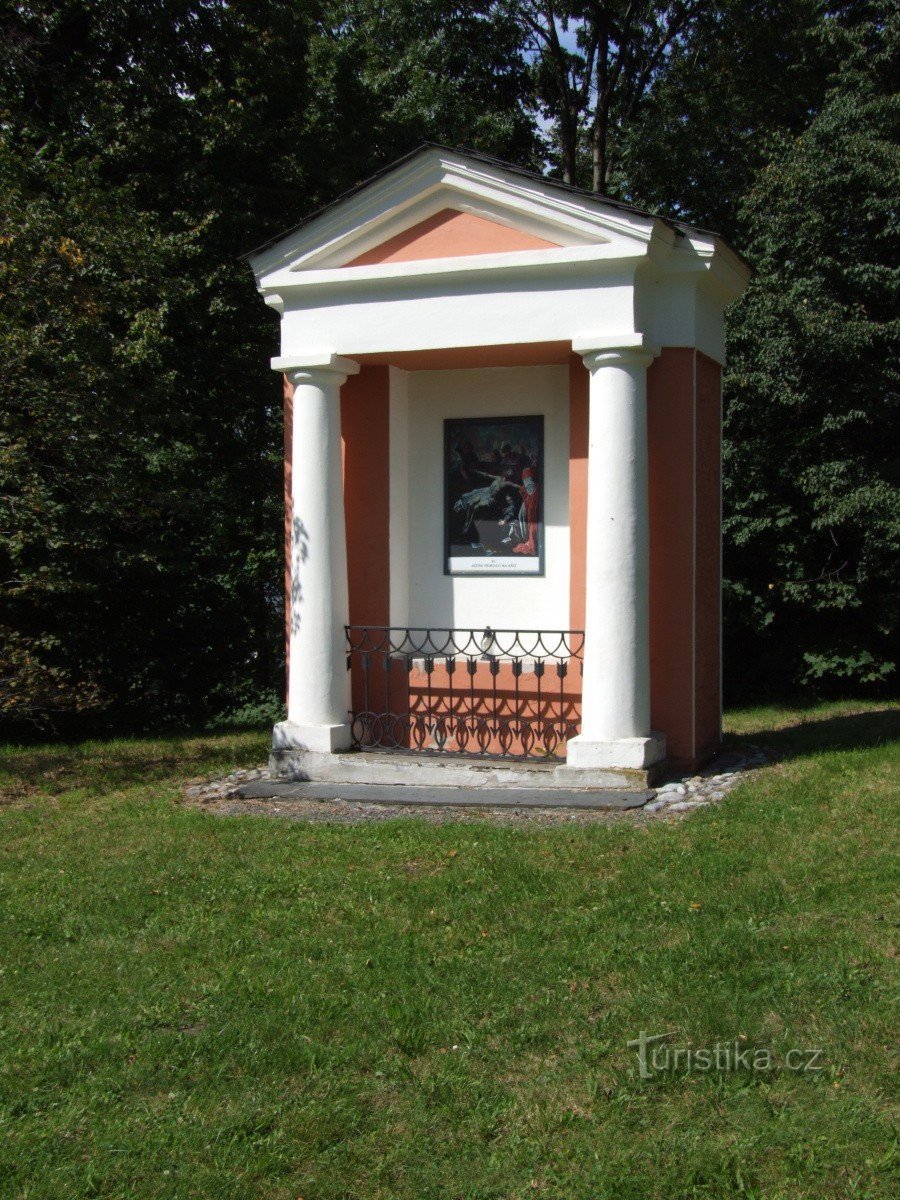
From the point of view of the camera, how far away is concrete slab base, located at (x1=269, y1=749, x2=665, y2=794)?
7.76 metres

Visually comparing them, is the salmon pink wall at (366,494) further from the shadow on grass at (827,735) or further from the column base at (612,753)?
the shadow on grass at (827,735)

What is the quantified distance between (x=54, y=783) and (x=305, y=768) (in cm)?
203

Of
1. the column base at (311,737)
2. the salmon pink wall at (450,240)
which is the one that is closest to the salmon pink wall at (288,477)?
the column base at (311,737)

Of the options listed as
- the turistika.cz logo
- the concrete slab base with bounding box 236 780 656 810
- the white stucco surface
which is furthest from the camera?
the white stucco surface

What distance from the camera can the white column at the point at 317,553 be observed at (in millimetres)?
8633

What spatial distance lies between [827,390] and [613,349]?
24.2 ft

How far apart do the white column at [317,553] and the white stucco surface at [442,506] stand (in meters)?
0.58

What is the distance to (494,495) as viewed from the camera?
9031 mm

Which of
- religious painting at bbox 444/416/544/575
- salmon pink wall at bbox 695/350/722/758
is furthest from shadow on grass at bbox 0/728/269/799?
salmon pink wall at bbox 695/350/722/758

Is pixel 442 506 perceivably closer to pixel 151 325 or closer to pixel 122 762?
pixel 122 762

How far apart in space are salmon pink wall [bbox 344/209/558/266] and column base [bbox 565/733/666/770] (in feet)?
11.0

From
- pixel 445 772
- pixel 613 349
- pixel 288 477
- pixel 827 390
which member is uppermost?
pixel 827 390

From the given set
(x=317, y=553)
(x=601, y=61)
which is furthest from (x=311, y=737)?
(x=601, y=61)

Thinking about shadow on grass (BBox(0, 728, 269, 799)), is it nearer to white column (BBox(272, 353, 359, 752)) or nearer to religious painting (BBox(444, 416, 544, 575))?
white column (BBox(272, 353, 359, 752))
